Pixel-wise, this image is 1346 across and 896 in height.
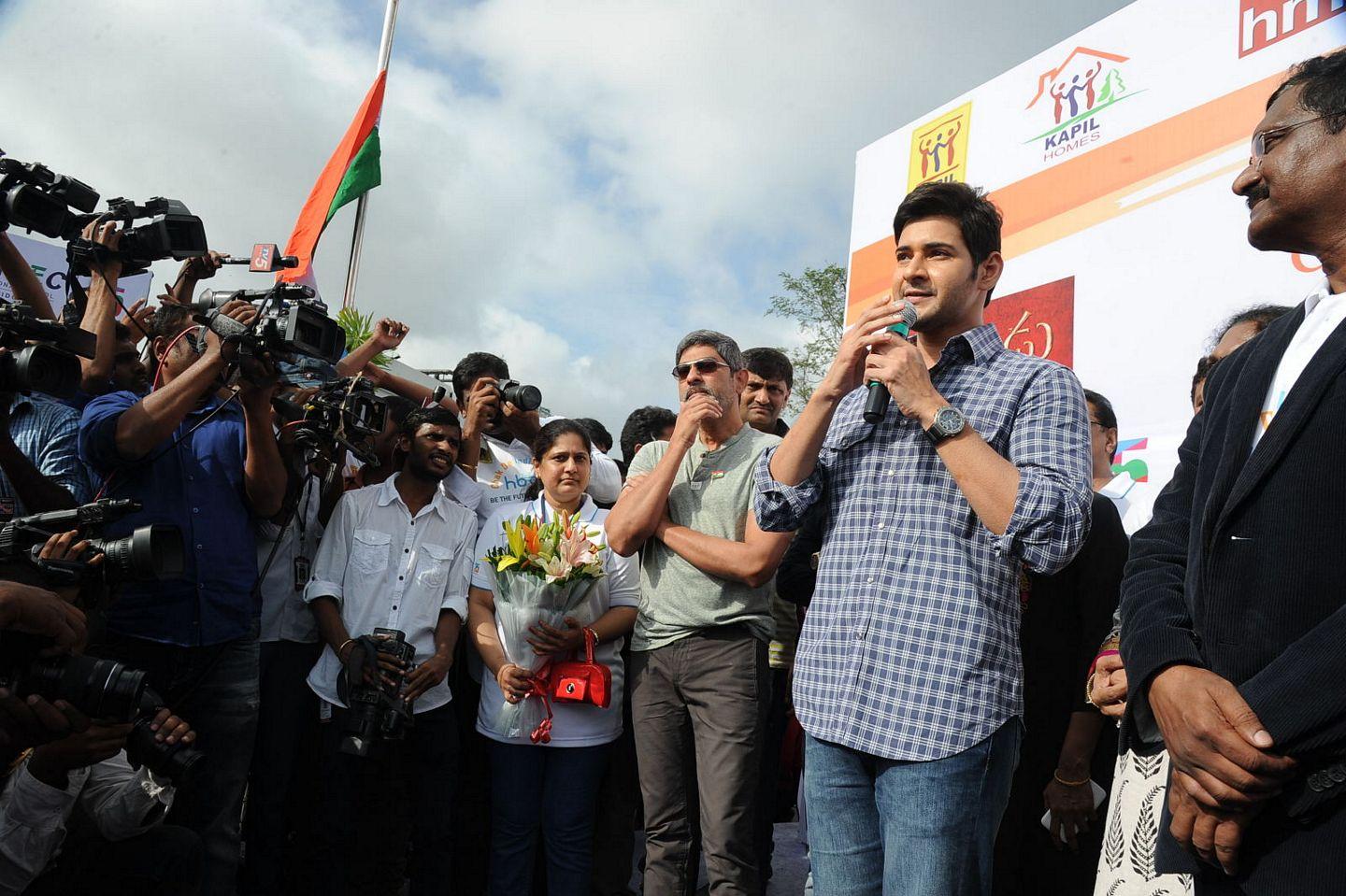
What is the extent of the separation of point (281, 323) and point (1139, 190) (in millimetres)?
3443

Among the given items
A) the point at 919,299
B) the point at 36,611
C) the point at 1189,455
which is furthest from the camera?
the point at 919,299

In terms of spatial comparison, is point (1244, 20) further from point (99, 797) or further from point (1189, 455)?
point (99, 797)

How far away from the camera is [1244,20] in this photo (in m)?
3.63

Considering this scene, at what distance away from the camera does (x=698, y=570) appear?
10.7 feet

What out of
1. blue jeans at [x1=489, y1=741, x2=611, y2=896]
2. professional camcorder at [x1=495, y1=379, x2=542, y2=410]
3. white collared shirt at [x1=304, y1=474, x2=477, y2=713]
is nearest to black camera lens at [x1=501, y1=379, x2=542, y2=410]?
professional camcorder at [x1=495, y1=379, x2=542, y2=410]

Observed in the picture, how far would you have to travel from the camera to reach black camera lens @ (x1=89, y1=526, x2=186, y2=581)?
2342mm

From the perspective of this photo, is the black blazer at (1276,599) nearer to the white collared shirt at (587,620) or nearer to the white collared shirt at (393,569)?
the white collared shirt at (587,620)

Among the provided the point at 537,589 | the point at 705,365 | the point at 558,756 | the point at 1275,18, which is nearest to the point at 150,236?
the point at 537,589

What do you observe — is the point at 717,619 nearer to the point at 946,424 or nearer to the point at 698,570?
the point at 698,570

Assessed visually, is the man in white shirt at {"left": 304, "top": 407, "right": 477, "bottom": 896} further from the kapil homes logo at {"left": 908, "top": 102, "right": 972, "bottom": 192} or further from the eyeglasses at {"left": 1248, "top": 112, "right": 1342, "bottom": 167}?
the eyeglasses at {"left": 1248, "top": 112, "right": 1342, "bottom": 167}

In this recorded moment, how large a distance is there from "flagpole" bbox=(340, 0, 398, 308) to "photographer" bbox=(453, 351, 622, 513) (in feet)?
20.4

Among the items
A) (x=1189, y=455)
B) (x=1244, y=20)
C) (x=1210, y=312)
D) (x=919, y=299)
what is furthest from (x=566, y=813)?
(x=1244, y=20)

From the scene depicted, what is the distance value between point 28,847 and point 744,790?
1941 mm

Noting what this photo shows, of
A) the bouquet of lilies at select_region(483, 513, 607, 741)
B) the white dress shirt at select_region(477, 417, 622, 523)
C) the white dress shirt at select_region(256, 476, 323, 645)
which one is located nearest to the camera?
the bouquet of lilies at select_region(483, 513, 607, 741)
